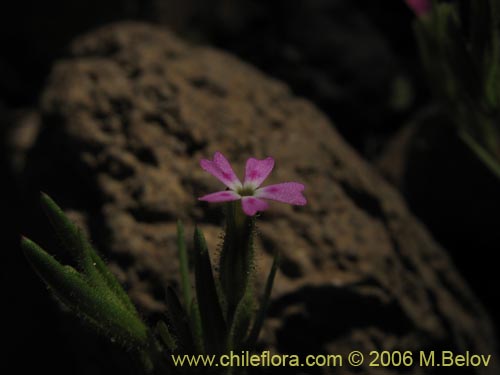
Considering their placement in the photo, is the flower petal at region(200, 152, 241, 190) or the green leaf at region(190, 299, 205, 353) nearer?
the flower petal at region(200, 152, 241, 190)

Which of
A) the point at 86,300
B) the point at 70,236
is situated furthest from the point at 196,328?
the point at 70,236

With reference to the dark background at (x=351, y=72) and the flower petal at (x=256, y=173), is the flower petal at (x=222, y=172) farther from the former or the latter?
the dark background at (x=351, y=72)

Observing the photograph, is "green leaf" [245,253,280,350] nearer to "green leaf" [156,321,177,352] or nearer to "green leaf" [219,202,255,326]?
"green leaf" [219,202,255,326]

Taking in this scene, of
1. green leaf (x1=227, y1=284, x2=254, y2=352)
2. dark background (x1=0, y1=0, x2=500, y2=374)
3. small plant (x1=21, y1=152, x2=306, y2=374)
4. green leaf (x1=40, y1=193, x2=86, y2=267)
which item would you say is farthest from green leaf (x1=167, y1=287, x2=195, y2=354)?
dark background (x1=0, y1=0, x2=500, y2=374)

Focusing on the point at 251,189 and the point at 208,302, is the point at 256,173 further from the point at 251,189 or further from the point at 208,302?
the point at 208,302

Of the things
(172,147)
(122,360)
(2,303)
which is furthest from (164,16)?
(122,360)
